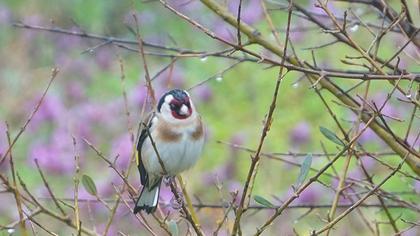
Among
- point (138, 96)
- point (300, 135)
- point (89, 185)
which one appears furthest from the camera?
point (138, 96)

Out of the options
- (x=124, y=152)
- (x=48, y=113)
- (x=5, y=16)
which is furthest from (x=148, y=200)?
(x=5, y=16)

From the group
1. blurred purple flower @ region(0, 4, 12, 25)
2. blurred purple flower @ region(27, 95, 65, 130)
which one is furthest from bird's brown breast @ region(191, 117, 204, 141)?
blurred purple flower @ region(0, 4, 12, 25)

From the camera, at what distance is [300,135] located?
371 centimetres

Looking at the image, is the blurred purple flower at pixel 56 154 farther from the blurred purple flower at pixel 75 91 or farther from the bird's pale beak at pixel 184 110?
the bird's pale beak at pixel 184 110

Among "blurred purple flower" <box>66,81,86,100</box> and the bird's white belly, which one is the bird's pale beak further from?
"blurred purple flower" <box>66,81,86,100</box>

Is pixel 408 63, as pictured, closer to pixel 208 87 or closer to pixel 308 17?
pixel 208 87

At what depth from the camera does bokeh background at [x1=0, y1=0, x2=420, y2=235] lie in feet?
11.3

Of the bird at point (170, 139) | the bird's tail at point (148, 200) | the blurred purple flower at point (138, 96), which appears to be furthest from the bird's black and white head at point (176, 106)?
the blurred purple flower at point (138, 96)

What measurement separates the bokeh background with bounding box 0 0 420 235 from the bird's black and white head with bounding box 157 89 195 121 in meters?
1.01

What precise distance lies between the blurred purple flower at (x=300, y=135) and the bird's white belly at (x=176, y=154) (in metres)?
1.66

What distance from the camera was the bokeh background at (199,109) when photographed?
11.3ft

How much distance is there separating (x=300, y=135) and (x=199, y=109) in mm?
514

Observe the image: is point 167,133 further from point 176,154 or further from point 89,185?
point 89,185

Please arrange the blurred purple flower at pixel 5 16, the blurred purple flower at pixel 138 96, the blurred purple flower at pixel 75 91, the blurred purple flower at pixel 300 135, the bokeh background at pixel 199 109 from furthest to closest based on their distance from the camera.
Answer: the blurred purple flower at pixel 5 16 → the blurred purple flower at pixel 75 91 → the blurred purple flower at pixel 138 96 → the blurred purple flower at pixel 300 135 → the bokeh background at pixel 199 109
